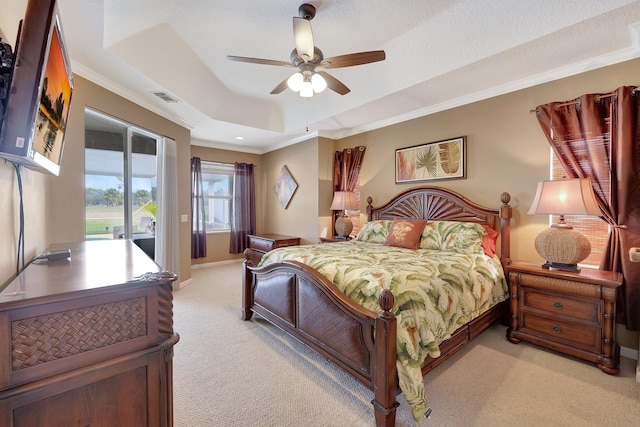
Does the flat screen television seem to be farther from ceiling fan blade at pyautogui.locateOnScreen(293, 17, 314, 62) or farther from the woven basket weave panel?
ceiling fan blade at pyautogui.locateOnScreen(293, 17, 314, 62)

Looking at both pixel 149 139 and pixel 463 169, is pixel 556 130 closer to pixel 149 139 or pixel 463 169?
pixel 463 169

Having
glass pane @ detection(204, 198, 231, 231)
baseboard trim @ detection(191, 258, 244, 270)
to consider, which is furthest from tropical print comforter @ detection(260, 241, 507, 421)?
glass pane @ detection(204, 198, 231, 231)

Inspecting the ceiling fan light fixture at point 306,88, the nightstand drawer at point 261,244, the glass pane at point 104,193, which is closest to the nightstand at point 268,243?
the nightstand drawer at point 261,244

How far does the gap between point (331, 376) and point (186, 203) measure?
3.59 m

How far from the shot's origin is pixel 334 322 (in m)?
1.97

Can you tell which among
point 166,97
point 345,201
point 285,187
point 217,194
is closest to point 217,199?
point 217,194

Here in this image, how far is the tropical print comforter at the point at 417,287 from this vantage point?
5.28 ft

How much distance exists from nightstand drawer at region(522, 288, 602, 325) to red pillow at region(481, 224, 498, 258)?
0.49m

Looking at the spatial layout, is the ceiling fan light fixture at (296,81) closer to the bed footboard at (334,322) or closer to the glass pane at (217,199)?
the bed footboard at (334,322)

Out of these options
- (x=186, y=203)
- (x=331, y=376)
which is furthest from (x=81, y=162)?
(x=331, y=376)

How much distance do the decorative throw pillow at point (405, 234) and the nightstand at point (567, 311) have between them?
94 centimetres

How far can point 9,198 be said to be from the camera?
3.73 ft

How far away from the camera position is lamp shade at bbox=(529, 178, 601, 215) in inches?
87.5

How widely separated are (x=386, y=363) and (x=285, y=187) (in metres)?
4.42
